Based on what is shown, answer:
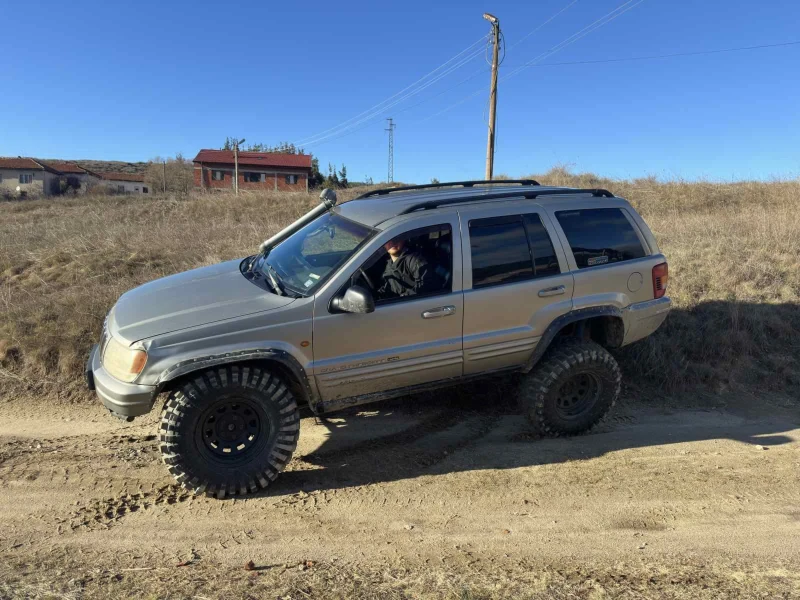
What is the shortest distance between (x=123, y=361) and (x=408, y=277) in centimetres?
204

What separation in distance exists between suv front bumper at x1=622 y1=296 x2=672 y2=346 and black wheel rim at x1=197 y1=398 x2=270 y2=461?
3.15m

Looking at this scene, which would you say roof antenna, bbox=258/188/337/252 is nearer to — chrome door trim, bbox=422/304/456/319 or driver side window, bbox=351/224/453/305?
driver side window, bbox=351/224/453/305

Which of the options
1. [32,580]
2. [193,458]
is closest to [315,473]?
[193,458]

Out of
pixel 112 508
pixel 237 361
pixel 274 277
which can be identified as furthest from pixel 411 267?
pixel 112 508

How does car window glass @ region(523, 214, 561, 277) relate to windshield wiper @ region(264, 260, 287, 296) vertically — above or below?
above

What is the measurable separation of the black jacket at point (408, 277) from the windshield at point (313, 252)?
31cm

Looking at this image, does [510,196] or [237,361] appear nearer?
[237,361]

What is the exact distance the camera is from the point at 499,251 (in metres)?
4.30

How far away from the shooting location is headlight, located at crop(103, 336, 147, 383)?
343cm

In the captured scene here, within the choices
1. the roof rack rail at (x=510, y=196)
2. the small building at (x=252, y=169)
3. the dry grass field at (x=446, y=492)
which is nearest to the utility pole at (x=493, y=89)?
the dry grass field at (x=446, y=492)

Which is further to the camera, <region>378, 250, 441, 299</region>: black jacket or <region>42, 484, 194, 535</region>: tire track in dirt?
<region>378, 250, 441, 299</region>: black jacket

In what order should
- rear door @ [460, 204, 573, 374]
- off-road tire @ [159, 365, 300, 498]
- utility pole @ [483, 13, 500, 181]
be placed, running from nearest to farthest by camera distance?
off-road tire @ [159, 365, 300, 498] → rear door @ [460, 204, 573, 374] → utility pole @ [483, 13, 500, 181]

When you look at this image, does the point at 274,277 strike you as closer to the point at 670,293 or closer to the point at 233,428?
the point at 233,428

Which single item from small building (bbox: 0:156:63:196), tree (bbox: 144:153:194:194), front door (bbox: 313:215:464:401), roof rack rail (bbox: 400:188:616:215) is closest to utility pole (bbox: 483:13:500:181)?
roof rack rail (bbox: 400:188:616:215)
